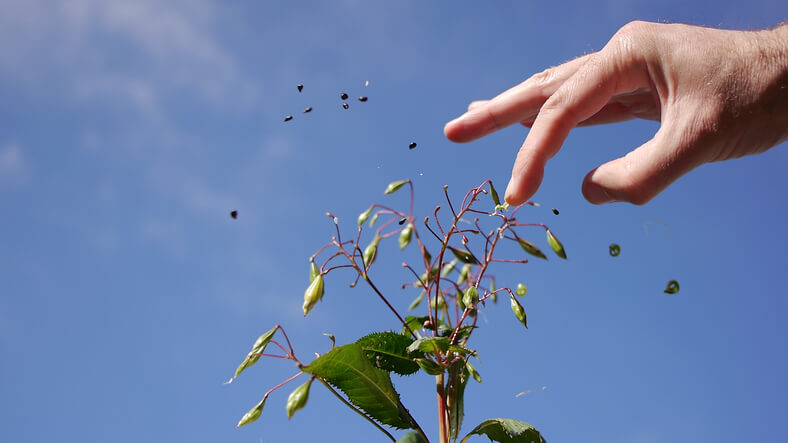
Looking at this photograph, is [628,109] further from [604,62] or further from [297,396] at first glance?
[297,396]

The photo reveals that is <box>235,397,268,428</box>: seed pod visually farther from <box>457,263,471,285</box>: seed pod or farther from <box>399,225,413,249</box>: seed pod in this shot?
<box>457,263,471,285</box>: seed pod

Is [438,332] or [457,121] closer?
[438,332]

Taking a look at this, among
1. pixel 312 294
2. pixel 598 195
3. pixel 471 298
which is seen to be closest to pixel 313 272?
pixel 312 294

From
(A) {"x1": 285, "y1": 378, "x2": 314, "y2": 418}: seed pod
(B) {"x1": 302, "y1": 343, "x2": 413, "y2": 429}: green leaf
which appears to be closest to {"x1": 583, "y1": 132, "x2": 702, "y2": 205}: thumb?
(B) {"x1": 302, "y1": 343, "x2": 413, "y2": 429}: green leaf

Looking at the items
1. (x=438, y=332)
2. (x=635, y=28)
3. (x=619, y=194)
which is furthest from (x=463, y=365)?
(x=635, y=28)

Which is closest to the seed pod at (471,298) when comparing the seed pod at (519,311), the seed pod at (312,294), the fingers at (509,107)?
the seed pod at (519,311)

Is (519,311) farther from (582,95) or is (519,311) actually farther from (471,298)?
(582,95)
